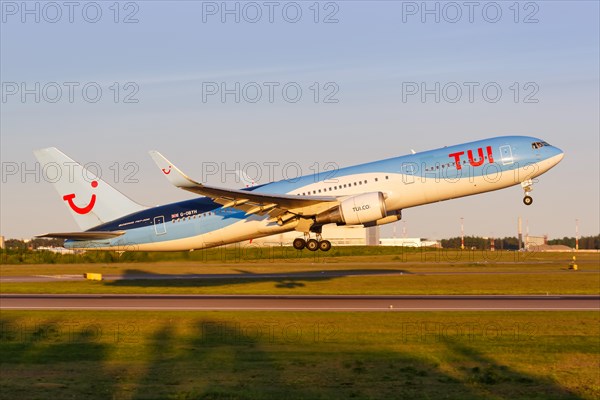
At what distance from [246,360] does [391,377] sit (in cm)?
618

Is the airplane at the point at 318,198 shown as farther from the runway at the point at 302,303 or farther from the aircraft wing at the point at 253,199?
the runway at the point at 302,303

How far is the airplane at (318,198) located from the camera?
1812 inches

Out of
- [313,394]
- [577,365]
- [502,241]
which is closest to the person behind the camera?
[313,394]

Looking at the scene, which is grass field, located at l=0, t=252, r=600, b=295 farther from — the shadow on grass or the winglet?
the winglet

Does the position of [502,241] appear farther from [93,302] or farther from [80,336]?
[80,336]

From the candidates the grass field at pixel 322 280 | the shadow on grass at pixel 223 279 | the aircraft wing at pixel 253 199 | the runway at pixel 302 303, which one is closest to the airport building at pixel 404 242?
the grass field at pixel 322 280

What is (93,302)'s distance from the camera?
53.4 m

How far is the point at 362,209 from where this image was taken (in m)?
46.0

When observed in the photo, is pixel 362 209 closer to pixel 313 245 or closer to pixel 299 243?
pixel 313 245

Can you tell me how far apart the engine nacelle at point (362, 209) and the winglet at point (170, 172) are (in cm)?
918

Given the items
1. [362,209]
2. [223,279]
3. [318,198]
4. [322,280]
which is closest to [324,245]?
[318,198]

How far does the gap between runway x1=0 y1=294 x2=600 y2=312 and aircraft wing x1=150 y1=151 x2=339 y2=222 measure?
229 inches

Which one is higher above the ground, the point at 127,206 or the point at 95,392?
the point at 127,206

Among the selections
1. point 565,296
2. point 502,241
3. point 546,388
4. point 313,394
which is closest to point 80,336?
point 313,394
